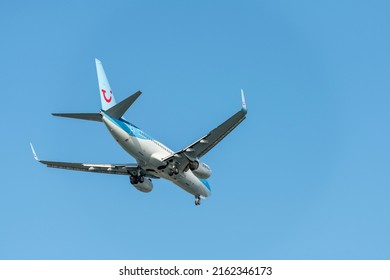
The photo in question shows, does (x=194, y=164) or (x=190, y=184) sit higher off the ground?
(x=190, y=184)

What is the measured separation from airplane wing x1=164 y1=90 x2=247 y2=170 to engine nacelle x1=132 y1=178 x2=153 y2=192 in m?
5.78

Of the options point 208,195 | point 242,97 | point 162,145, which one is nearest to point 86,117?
point 162,145

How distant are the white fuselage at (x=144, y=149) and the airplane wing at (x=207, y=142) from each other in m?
1.30

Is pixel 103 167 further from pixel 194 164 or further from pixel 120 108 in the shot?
A: pixel 120 108

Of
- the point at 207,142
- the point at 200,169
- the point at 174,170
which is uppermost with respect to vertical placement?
the point at 207,142

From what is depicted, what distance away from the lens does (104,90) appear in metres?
66.8

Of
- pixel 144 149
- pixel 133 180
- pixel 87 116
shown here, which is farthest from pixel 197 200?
pixel 87 116

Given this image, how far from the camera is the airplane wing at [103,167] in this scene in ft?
233

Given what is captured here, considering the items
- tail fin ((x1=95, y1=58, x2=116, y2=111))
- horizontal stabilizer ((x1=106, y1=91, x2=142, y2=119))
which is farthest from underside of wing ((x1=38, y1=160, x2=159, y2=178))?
horizontal stabilizer ((x1=106, y1=91, x2=142, y2=119))

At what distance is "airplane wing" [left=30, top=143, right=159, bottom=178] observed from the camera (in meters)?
71.1

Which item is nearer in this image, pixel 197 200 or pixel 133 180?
pixel 133 180

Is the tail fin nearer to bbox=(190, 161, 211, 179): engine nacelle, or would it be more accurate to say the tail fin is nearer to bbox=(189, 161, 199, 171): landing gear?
bbox=(189, 161, 199, 171): landing gear

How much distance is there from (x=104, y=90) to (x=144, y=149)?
22.1 feet
